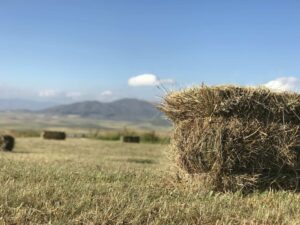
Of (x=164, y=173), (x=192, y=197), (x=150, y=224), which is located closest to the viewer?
(x=150, y=224)

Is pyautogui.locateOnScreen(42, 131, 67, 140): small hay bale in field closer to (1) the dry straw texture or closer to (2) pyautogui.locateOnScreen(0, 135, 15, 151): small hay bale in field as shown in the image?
(2) pyautogui.locateOnScreen(0, 135, 15, 151): small hay bale in field

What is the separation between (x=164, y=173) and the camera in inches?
377

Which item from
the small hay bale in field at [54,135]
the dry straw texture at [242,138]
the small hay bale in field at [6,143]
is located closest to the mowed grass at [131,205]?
the dry straw texture at [242,138]

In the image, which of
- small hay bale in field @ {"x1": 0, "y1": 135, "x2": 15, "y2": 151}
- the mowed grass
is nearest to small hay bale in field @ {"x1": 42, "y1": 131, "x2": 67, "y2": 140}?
small hay bale in field @ {"x1": 0, "y1": 135, "x2": 15, "y2": 151}

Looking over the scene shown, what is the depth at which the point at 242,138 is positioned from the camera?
327 inches

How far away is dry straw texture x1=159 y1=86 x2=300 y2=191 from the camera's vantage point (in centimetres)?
833

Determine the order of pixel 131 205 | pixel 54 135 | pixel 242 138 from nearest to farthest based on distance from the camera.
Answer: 1. pixel 131 205
2. pixel 242 138
3. pixel 54 135

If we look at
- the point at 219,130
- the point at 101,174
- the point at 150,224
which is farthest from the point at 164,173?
the point at 150,224

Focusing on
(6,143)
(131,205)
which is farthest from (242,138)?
(6,143)

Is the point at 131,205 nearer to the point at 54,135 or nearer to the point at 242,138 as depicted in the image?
the point at 242,138

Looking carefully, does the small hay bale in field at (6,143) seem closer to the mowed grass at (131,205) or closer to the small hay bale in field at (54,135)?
the small hay bale in field at (54,135)

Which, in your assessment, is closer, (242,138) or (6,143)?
(242,138)

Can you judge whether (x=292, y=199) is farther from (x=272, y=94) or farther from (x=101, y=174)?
(x=101, y=174)

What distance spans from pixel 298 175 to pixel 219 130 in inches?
63.4
